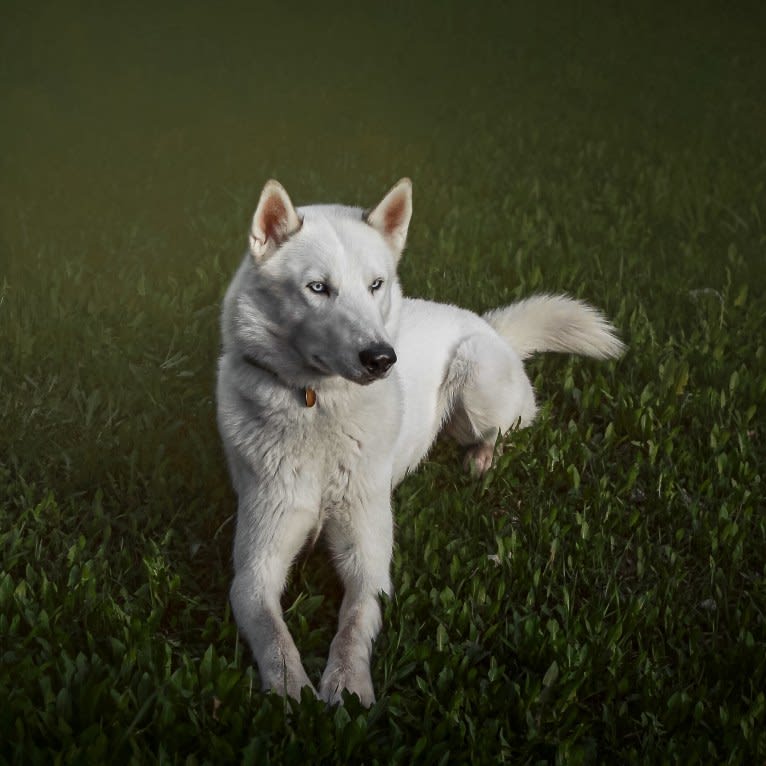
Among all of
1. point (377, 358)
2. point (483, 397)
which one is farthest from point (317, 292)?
point (483, 397)

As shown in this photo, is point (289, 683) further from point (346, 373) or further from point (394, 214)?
point (394, 214)

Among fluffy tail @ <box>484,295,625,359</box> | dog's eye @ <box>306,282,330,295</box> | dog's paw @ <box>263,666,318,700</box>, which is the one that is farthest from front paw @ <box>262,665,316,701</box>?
fluffy tail @ <box>484,295,625,359</box>

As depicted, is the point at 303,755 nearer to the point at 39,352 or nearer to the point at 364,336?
the point at 364,336

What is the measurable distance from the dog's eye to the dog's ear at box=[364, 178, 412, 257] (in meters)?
0.40

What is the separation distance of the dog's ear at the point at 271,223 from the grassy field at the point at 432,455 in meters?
1.19

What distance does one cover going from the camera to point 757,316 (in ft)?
20.3

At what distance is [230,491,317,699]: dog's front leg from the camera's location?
3398 mm

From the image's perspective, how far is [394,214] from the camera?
393cm

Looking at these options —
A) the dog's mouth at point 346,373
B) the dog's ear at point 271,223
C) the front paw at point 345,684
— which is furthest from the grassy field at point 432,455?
the dog's ear at point 271,223

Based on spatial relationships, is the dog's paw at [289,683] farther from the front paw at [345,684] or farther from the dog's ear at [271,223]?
the dog's ear at [271,223]

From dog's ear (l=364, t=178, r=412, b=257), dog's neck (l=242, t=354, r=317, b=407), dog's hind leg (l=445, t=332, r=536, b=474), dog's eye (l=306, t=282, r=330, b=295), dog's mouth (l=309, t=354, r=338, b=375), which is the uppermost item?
dog's ear (l=364, t=178, r=412, b=257)

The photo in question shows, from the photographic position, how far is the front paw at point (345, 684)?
3.25 m

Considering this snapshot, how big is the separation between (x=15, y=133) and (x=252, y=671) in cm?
826

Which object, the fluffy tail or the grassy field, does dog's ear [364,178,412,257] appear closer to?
the grassy field
